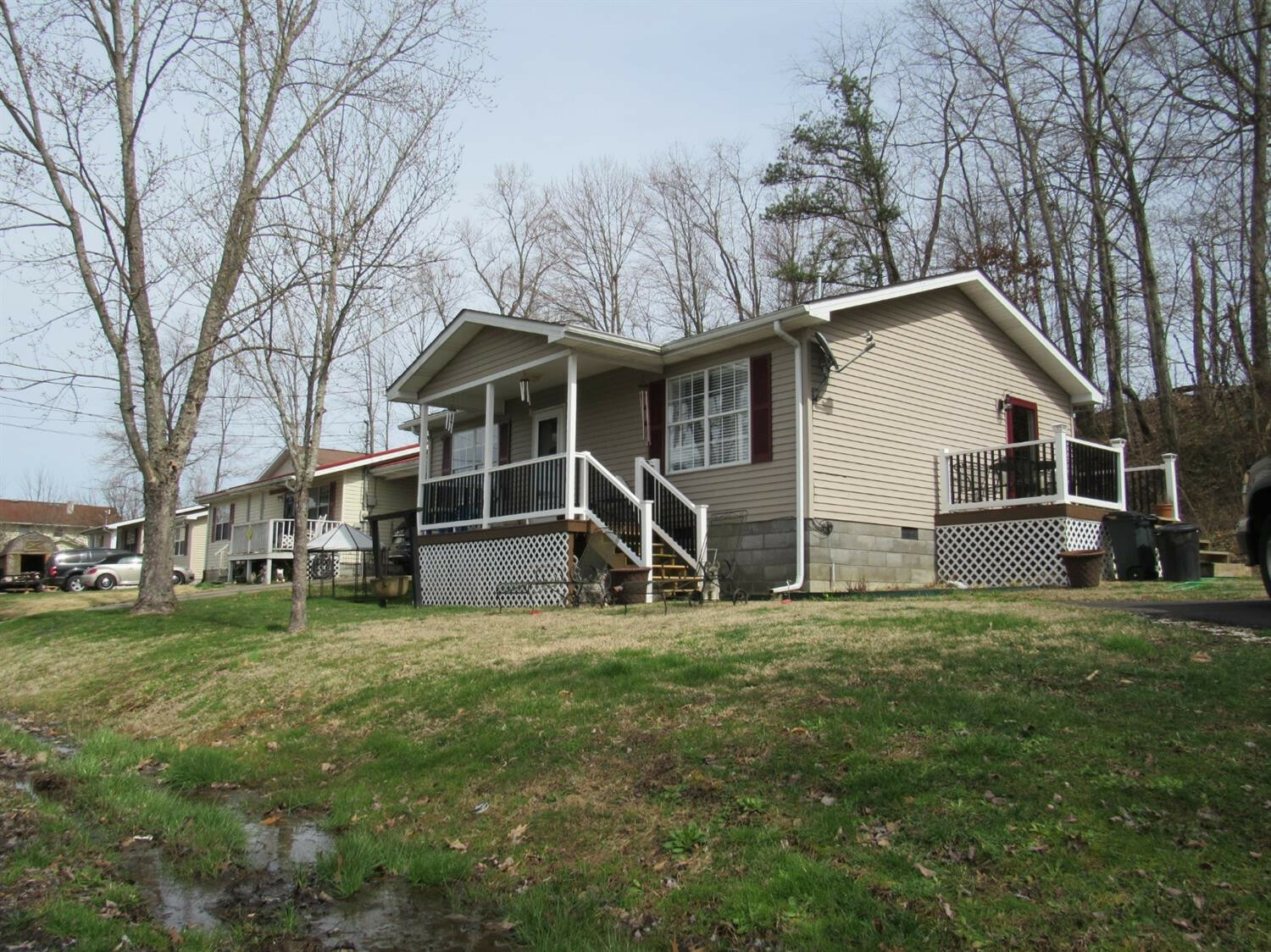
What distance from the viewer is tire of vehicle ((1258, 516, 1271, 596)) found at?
790cm

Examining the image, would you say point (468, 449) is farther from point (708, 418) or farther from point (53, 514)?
point (53, 514)

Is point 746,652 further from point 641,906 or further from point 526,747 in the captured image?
point 641,906

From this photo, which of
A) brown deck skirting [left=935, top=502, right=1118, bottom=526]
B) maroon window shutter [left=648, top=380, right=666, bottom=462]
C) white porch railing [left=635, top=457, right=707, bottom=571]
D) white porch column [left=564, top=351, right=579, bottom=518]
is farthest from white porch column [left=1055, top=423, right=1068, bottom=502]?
white porch column [left=564, top=351, right=579, bottom=518]

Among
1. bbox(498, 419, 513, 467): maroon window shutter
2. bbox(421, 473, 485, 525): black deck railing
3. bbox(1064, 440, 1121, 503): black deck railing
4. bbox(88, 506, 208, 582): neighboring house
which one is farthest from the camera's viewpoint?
bbox(88, 506, 208, 582): neighboring house

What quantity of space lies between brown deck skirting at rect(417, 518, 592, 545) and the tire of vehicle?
8.66 meters

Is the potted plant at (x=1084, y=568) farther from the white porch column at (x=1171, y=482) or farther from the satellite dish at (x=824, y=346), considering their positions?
the satellite dish at (x=824, y=346)

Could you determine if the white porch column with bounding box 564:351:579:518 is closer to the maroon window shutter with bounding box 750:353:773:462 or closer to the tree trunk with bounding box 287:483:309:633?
the maroon window shutter with bounding box 750:353:773:462

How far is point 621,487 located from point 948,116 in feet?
64.1

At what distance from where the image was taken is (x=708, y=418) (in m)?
14.9

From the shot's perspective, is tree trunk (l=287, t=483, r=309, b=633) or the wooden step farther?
the wooden step

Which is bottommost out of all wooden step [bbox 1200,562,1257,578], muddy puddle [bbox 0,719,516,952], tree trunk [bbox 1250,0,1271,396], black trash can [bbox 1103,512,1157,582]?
muddy puddle [bbox 0,719,516,952]

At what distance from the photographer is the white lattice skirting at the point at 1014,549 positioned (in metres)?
13.5

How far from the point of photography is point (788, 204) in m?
27.7

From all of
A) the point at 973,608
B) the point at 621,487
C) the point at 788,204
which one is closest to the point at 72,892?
the point at 973,608
